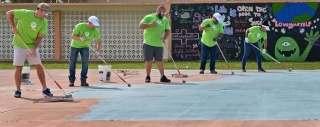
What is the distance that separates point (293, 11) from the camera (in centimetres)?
2902

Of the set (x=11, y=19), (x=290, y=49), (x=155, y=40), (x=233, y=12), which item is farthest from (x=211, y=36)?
(x=290, y=49)

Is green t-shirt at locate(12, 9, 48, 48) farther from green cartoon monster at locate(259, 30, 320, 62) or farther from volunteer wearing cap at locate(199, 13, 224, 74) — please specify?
green cartoon monster at locate(259, 30, 320, 62)

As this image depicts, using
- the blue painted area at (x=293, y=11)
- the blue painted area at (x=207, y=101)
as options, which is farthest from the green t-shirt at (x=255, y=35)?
the blue painted area at (x=293, y=11)

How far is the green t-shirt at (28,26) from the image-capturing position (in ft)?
40.9

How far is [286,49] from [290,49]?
0.17 meters

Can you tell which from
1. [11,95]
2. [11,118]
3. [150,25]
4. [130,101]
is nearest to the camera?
[11,118]

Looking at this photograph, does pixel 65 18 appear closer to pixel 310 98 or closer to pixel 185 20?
pixel 185 20

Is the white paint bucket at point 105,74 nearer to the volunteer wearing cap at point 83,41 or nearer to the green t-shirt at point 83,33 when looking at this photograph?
the volunteer wearing cap at point 83,41

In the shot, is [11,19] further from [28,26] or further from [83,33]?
[83,33]

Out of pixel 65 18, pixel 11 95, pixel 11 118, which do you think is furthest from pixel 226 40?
pixel 11 118

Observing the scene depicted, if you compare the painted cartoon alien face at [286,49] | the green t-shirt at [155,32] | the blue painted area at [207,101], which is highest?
the green t-shirt at [155,32]

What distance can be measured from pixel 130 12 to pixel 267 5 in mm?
5989

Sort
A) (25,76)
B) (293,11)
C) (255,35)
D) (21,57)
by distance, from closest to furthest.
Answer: (21,57), (25,76), (255,35), (293,11)

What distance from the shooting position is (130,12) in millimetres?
31297
